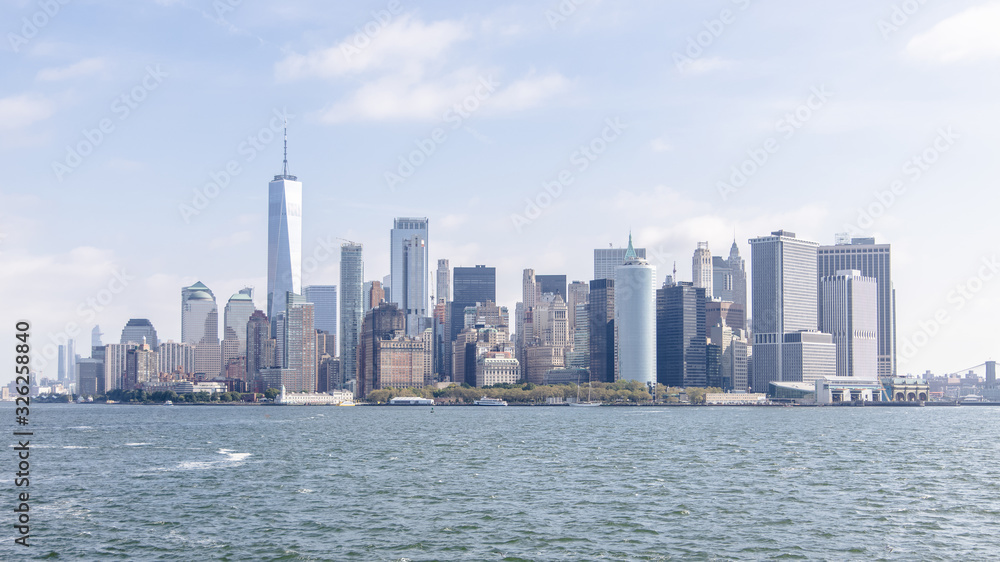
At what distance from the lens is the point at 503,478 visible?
85812 millimetres

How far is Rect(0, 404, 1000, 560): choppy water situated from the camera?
178 feet

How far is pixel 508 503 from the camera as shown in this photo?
69.9 m

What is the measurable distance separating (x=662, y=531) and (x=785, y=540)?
6927mm

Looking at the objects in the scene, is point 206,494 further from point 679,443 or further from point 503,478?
point 679,443

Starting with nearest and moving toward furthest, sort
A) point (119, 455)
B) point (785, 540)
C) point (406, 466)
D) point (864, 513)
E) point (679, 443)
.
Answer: point (785, 540)
point (864, 513)
point (406, 466)
point (119, 455)
point (679, 443)

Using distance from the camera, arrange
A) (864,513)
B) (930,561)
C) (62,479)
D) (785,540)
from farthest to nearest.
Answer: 1. (62,479)
2. (864,513)
3. (785,540)
4. (930,561)

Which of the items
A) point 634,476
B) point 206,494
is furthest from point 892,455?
point 206,494

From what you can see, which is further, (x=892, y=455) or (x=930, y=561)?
(x=892, y=455)

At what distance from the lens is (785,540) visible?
5603 cm

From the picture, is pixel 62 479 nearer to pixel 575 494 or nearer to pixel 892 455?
pixel 575 494

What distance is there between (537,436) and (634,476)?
65080 mm

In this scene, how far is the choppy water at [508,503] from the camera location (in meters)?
54.4

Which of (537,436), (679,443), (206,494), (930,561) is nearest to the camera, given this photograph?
(930,561)

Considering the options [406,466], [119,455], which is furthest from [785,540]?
[119,455]
